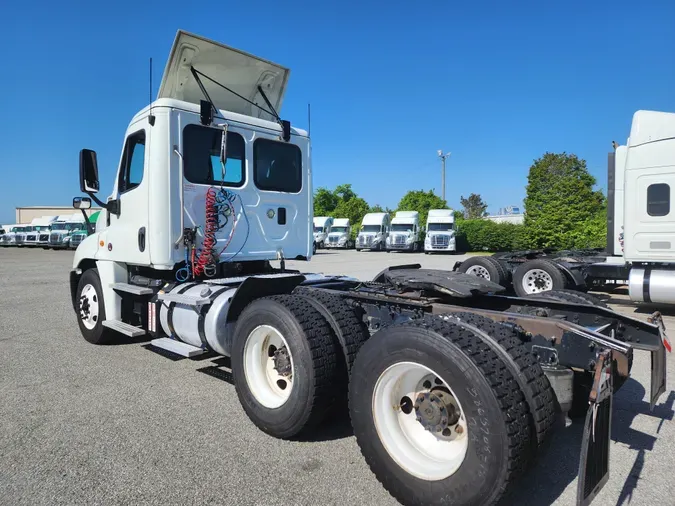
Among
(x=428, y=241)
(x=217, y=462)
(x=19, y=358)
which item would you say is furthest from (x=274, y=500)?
(x=428, y=241)

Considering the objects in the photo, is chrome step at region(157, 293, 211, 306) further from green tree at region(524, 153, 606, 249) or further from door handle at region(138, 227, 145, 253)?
green tree at region(524, 153, 606, 249)

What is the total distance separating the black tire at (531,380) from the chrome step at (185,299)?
279cm

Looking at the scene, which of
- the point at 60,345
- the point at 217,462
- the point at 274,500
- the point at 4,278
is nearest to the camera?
the point at 274,500

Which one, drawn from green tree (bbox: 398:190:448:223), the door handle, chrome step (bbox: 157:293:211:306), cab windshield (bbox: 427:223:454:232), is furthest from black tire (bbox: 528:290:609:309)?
green tree (bbox: 398:190:448:223)

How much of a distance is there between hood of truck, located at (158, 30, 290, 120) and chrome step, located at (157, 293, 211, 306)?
2.40 m

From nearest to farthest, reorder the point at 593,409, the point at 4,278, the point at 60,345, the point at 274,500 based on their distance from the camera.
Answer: the point at 593,409
the point at 274,500
the point at 60,345
the point at 4,278

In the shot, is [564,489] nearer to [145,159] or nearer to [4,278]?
[145,159]

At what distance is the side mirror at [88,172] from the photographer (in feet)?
18.2

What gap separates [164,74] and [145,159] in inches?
41.4

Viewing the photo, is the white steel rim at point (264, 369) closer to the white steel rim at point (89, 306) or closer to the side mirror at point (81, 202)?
the white steel rim at point (89, 306)

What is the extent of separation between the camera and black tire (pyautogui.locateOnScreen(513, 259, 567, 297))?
961 cm

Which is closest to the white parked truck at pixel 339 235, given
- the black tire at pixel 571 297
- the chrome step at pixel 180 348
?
the chrome step at pixel 180 348

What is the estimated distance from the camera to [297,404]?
3381 millimetres

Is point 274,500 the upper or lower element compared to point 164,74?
lower
